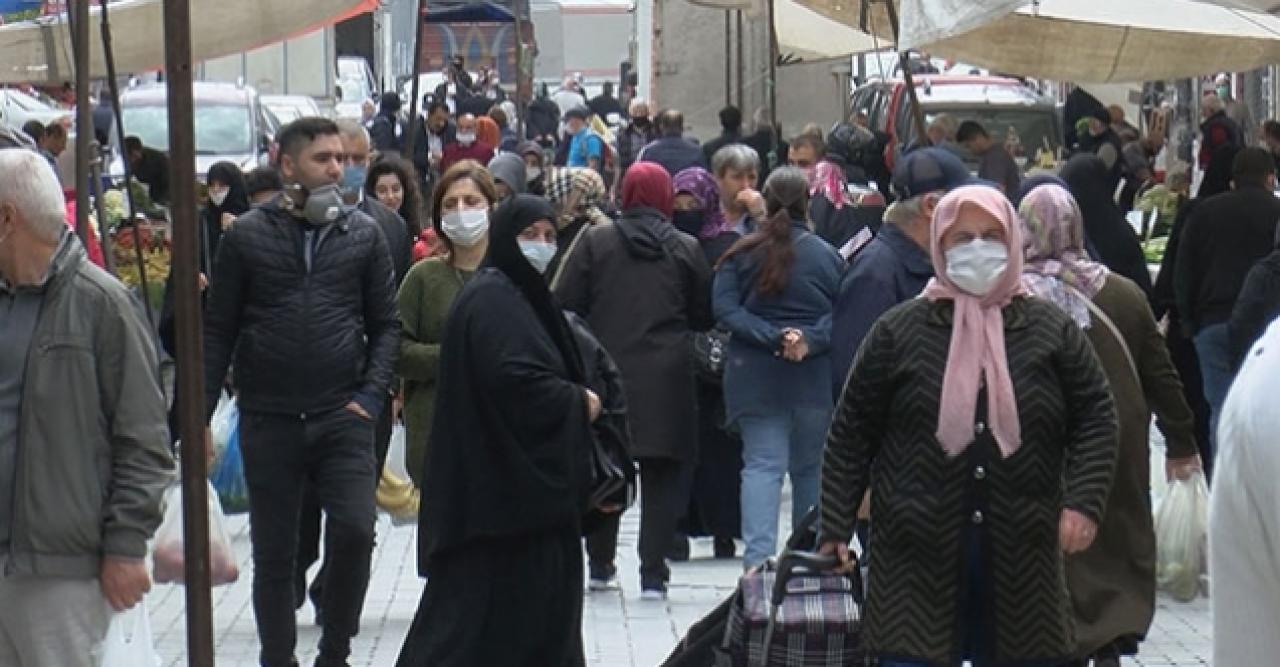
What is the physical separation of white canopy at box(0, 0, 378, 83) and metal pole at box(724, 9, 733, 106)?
50.5 feet

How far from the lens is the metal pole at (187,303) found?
248 inches

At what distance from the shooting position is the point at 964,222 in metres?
6.97

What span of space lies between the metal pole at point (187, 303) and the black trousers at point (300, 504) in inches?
98.7

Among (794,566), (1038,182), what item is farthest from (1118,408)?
(794,566)

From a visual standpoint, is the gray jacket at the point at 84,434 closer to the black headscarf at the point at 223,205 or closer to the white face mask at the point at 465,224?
the white face mask at the point at 465,224

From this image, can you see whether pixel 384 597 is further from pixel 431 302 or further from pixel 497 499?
pixel 497 499

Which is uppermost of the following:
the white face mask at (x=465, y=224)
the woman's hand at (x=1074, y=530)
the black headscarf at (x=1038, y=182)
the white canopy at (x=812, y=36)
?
the white canopy at (x=812, y=36)

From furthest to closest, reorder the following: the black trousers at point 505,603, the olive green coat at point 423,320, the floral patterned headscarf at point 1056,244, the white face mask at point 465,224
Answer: the olive green coat at point 423,320
the white face mask at point 465,224
the floral patterned headscarf at point 1056,244
the black trousers at point 505,603

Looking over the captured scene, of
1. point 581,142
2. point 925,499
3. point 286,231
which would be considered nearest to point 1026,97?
point 581,142

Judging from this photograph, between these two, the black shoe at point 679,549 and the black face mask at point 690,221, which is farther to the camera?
the black face mask at point 690,221

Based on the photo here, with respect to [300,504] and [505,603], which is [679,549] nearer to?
[300,504]

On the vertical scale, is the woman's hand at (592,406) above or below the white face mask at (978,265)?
below

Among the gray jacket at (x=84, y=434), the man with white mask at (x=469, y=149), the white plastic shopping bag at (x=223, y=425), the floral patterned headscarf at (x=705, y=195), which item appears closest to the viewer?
the gray jacket at (x=84, y=434)

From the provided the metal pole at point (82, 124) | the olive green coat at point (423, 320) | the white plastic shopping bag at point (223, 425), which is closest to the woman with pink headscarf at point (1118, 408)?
the olive green coat at point (423, 320)
